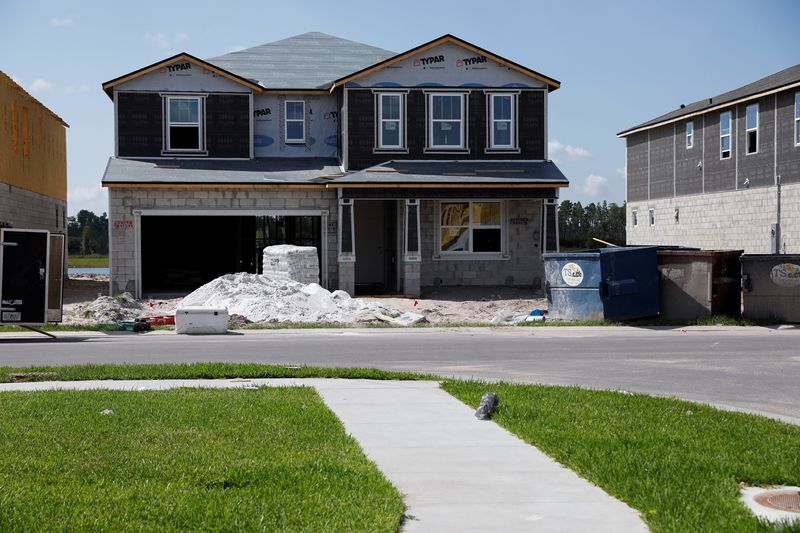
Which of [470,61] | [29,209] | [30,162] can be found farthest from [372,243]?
[30,162]

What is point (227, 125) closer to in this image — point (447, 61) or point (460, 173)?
point (447, 61)

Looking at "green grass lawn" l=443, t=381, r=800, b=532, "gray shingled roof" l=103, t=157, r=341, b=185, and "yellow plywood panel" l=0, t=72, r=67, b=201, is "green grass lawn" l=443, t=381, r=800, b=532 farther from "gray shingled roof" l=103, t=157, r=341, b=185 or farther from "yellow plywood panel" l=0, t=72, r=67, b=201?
"yellow plywood panel" l=0, t=72, r=67, b=201

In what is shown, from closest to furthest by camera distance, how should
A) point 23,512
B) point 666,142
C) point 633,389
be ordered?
point 23,512 → point 633,389 → point 666,142

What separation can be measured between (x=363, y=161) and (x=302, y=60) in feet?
24.1

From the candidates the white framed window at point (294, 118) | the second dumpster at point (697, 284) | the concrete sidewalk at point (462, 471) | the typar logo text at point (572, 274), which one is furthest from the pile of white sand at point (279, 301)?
the concrete sidewalk at point (462, 471)

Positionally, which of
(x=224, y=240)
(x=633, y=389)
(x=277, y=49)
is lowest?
(x=633, y=389)

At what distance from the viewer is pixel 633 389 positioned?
41.3 feet

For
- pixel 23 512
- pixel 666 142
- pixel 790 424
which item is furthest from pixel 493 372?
pixel 666 142

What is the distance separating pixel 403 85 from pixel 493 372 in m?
19.3

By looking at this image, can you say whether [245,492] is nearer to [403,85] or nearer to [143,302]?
[143,302]

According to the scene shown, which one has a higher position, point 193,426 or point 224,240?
point 224,240

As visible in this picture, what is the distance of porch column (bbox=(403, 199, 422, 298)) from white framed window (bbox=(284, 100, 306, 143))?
566cm

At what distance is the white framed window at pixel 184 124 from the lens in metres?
32.5

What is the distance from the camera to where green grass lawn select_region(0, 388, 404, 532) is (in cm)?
609
